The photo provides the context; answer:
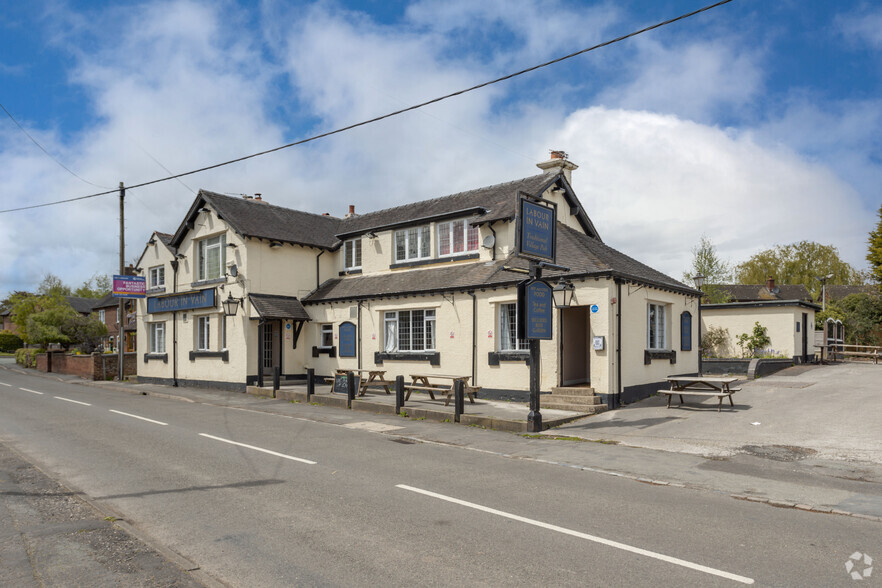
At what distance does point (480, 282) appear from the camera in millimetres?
19406

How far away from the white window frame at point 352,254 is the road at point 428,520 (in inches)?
573

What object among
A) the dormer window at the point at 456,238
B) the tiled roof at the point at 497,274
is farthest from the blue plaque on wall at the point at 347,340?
the dormer window at the point at 456,238

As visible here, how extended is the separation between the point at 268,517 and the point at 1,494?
383 cm

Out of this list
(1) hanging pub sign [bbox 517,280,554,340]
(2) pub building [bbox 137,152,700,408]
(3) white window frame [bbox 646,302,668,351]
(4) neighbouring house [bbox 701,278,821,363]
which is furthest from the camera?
(4) neighbouring house [bbox 701,278,821,363]

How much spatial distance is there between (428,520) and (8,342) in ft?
263

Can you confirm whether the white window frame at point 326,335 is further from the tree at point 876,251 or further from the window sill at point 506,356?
the tree at point 876,251

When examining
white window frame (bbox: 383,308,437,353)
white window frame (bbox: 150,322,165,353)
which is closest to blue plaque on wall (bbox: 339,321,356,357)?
white window frame (bbox: 383,308,437,353)

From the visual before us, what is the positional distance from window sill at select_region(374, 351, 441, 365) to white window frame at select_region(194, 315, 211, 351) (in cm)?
862

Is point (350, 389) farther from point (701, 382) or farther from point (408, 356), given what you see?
Result: point (701, 382)

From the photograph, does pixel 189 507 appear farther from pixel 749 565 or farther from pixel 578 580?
pixel 749 565

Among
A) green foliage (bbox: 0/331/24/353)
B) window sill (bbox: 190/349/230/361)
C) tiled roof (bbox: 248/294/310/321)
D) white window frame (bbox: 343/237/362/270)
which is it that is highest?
white window frame (bbox: 343/237/362/270)

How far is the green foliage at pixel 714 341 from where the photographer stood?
1111 inches

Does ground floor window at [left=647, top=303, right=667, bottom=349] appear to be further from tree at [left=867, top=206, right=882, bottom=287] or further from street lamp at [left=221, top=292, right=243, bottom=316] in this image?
tree at [left=867, top=206, right=882, bottom=287]

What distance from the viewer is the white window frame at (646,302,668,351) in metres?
19.4
